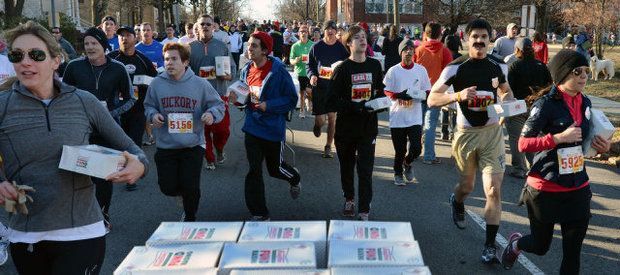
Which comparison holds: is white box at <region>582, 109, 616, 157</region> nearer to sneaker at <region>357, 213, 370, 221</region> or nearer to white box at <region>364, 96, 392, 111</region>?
white box at <region>364, 96, 392, 111</region>

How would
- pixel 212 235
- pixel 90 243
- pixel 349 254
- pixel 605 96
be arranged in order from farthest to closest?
pixel 605 96, pixel 212 235, pixel 349 254, pixel 90 243

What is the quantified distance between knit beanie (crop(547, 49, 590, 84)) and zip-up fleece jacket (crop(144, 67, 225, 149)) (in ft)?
9.77

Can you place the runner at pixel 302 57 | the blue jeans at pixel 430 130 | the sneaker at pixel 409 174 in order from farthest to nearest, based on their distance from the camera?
the runner at pixel 302 57 → the blue jeans at pixel 430 130 → the sneaker at pixel 409 174

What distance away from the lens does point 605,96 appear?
16094mm

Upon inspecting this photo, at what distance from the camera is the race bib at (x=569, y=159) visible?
13.3 feet

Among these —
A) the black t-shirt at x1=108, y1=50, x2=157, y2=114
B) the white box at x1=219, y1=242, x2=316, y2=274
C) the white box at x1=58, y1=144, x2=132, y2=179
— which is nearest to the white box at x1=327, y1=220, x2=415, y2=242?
the white box at x1=219, y1=242, x2=316, y2=274

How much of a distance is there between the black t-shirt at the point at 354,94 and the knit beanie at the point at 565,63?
2266mm

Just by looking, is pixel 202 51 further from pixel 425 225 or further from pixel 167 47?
pixel 425 225

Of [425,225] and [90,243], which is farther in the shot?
[425,225]

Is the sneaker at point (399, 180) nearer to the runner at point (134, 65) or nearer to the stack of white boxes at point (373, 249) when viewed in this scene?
the runner at point (134, 65)

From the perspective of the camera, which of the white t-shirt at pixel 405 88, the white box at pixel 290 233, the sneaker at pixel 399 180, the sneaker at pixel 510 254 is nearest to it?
the white box at pixel 290 233

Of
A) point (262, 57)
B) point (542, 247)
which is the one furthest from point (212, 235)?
point (262, 57)

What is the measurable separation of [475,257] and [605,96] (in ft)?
42.1

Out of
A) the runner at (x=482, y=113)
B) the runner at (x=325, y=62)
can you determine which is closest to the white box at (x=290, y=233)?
the runner at (x=482, y=113)
